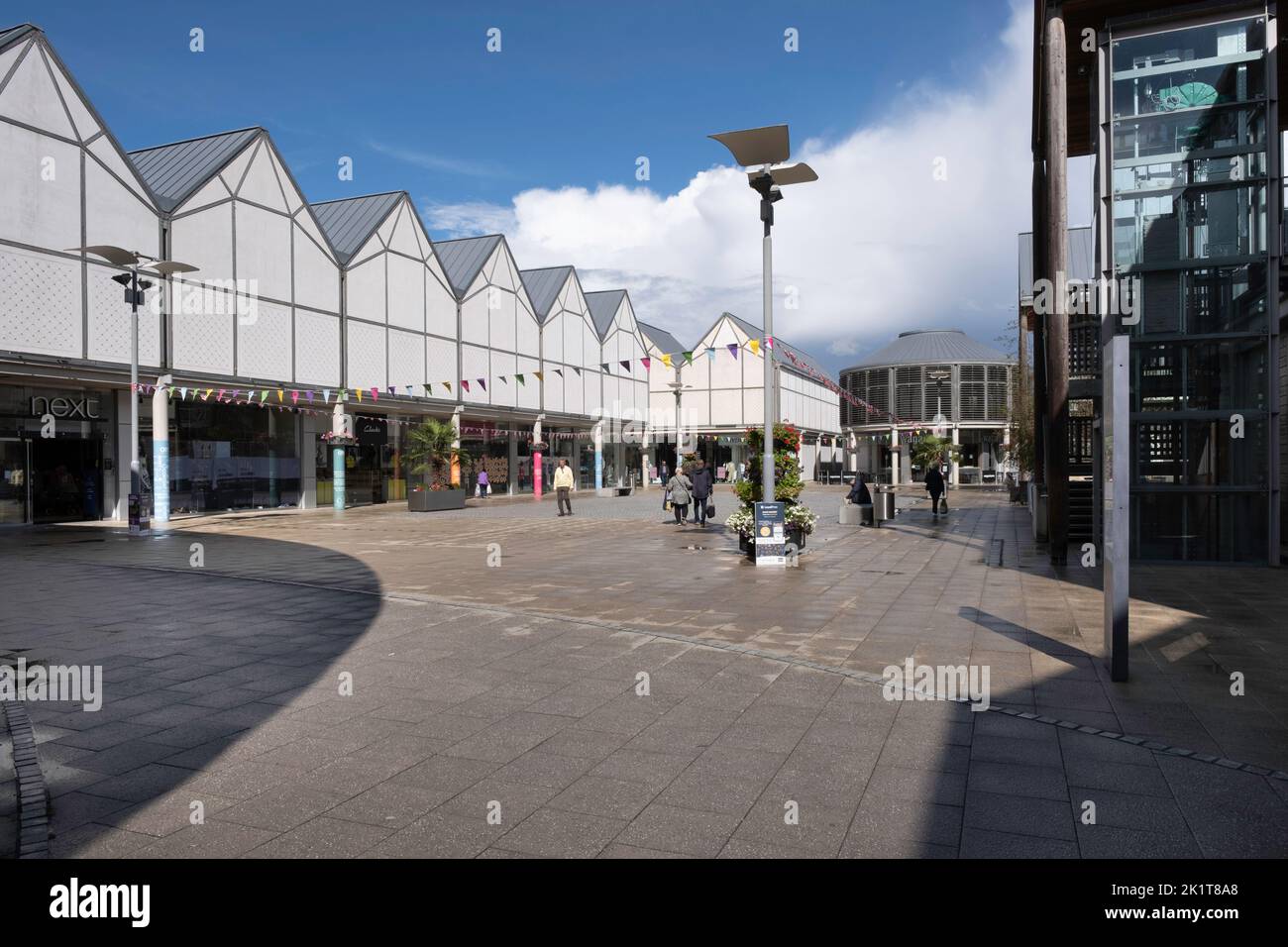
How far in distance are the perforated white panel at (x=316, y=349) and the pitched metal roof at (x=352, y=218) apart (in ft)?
8.48

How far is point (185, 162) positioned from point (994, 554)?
24.8m

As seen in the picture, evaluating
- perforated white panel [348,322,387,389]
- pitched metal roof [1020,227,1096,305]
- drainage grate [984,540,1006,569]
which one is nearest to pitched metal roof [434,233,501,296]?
perforated white panel [348,322,387,389]

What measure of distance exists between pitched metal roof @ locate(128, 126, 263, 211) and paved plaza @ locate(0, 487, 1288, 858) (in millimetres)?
16115

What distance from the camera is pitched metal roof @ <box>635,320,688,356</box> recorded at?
67375mm

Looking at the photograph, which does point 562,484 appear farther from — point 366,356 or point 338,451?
point 366,356

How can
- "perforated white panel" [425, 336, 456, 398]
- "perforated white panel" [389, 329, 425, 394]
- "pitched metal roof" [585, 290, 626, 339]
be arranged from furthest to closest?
"pitched metal roof" [585, 290, 626, 339] → "perforated white panel" [425, 336, 456, 398] → "perforated white panel" [389, 329, 425, 394]

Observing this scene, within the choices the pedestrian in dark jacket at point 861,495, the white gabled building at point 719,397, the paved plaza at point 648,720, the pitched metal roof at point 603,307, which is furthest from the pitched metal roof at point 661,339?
the paved plaza at point 648,720

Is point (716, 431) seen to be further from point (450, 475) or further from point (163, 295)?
point (163, 295)

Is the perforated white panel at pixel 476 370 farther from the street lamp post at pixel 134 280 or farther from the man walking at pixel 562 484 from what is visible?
the street lamp post at pixel 134 280

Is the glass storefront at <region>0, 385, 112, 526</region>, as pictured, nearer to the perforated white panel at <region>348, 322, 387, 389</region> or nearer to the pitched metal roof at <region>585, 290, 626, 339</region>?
the perforated white panel at <region>348, 322, 387, 389</region>

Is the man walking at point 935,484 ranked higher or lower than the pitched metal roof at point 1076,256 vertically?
lower

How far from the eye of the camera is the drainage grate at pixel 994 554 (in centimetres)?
1438

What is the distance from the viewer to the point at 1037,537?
1820cm
